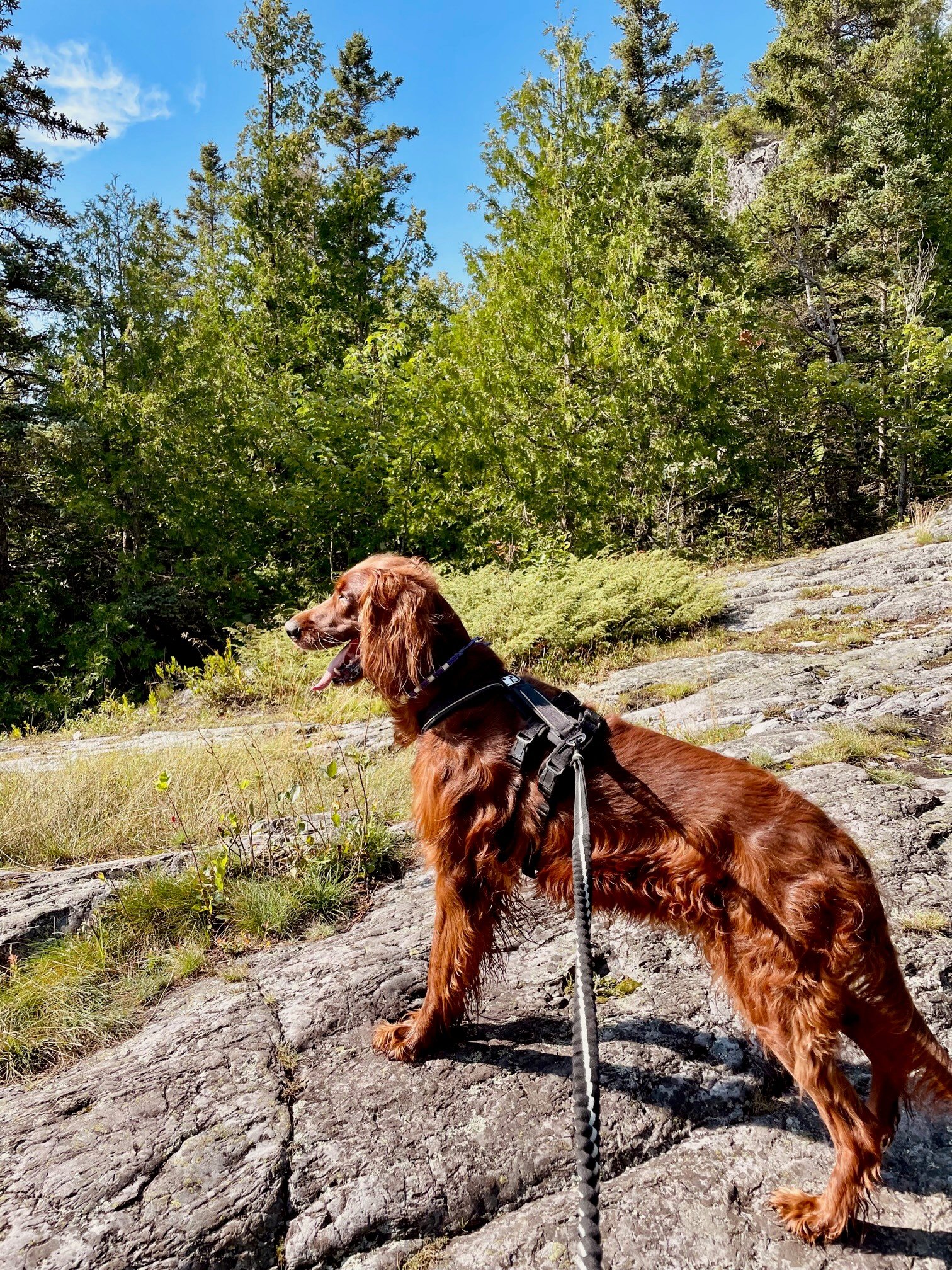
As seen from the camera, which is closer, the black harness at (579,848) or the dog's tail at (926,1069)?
the black harness at (579,848)

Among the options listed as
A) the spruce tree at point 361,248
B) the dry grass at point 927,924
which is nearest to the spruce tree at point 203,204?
the spruce tree at point 361,248

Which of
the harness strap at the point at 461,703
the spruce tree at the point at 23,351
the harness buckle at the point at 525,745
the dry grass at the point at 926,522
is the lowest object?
the harness buckle at the point at 525,745

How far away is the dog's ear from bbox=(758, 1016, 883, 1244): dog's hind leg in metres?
1.50

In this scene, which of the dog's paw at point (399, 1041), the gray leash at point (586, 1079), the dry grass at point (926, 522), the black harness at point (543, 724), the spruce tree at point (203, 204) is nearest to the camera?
the gray leash at point (586, 1079)

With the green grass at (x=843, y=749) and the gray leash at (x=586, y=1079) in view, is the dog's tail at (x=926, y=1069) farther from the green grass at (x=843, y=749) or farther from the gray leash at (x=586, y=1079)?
the green grass at (x=843, y=749)

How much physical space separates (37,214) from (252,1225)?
53.1 ft

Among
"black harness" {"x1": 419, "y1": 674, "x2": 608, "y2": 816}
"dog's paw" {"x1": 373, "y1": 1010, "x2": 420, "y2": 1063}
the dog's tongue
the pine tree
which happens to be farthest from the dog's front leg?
the pine tree

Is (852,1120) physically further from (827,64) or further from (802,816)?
(827,64)

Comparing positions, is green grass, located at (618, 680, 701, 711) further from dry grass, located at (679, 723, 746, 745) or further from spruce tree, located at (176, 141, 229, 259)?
spruce tree, located at (176, 141, 229, 259)

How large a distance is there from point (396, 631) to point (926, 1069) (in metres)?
1.92

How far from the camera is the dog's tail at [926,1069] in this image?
174 cm

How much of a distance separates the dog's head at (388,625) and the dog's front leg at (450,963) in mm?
711

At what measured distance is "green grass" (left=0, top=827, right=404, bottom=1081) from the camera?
235 cm

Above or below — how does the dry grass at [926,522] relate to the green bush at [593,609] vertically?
above
